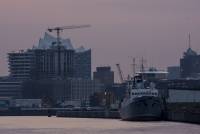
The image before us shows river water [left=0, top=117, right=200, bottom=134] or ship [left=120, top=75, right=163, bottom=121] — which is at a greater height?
ship [left=120, top=75, right=163, bottom=121]

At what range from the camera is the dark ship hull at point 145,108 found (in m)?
124

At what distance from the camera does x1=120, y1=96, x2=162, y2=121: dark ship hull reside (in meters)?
124

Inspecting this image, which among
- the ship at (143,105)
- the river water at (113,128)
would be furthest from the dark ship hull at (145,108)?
the river water at (113,128)

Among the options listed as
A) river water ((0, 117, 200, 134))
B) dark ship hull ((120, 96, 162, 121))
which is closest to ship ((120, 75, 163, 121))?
dark ship hull ((120, 96, 162, 121))

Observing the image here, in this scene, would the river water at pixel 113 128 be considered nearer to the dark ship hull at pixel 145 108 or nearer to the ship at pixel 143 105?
the dark ship hull at pixel 145 108

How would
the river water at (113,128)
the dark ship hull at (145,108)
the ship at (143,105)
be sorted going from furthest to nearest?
the ship at (143,105) → the dark ship hull at (145,108) → the river water at (113,128)

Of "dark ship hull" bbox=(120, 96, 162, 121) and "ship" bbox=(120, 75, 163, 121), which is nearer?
"dark ship hull" bbox=(120, 96, 162, 121)

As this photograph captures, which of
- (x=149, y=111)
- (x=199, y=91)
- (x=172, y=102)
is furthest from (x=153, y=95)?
(x=199, y=91)

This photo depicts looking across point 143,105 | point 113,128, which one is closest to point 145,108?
point 143,105

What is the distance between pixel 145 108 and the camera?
407ft

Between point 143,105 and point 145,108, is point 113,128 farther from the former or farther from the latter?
point 145,108

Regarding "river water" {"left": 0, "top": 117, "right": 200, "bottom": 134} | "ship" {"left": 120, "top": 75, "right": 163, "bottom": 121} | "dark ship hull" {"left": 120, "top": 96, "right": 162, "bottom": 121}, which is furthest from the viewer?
"ship" {"left": 120, "top": 75, "right": 163, "bottom": 121}

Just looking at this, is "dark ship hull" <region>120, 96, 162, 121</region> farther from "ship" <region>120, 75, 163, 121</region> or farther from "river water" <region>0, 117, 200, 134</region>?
"river water" <region>0, 117, 200, 134</region>

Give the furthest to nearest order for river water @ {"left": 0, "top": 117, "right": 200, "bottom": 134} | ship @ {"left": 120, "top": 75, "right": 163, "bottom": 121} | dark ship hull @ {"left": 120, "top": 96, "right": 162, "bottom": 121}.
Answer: ship @ {"left": 120, "top": 75, "right": 163, "bottom": 121} → dark ship hull @ {"left": 120, "top": 96, "right": 162, "bottom": 121} → river water @ {"left": 0, "top": 117, "right": 200, "bottom": 134}
